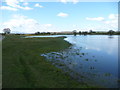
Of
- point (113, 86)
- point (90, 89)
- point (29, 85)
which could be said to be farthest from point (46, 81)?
point (113, 86)

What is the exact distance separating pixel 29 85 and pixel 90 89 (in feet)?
14.1

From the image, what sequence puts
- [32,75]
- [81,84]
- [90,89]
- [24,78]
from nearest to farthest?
[90,89], [81,84], [24,78], [32,75]

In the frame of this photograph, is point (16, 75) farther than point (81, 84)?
Yes

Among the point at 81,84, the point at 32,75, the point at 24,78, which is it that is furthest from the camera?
the point at 32,75

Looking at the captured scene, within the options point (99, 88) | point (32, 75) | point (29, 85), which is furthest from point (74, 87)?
point (32, 75)

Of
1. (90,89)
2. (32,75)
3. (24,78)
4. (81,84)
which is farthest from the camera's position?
(32,75)

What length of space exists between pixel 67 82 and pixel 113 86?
3352 millimetres

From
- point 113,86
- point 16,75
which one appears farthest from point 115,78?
point 16,75

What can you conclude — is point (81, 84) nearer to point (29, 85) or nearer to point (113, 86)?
point (113, 86)

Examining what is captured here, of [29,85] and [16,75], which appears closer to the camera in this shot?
[29,85]

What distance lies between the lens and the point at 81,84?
8266 mm

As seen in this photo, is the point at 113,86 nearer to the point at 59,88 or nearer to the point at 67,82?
the point at 67,82

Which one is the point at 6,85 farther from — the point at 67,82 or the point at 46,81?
the point at 67,82

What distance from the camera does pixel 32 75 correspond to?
9750 millimetres
